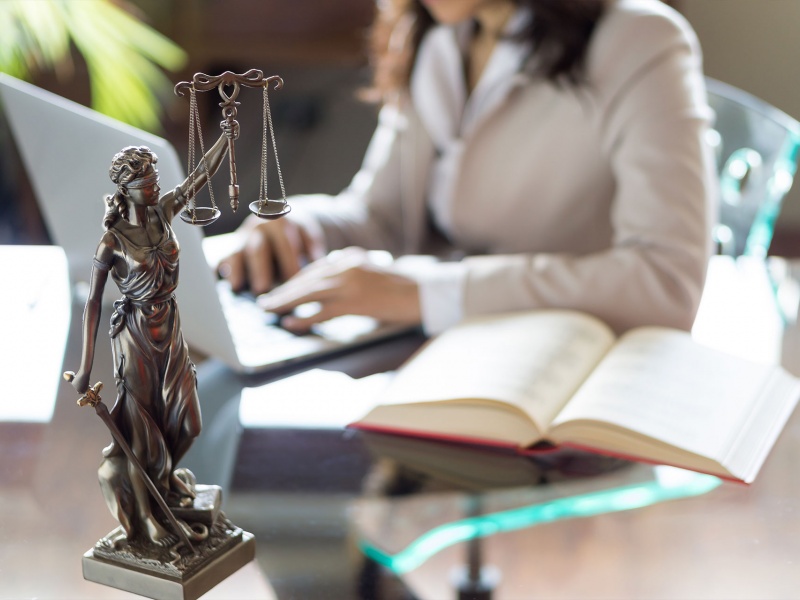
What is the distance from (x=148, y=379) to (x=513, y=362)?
1.33 feet

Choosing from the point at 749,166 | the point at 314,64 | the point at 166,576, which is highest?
the point at 166,576

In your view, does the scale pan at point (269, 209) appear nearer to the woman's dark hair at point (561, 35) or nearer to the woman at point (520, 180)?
the woman at point (520, 180)

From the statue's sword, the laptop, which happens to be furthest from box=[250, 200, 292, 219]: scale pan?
the laptop

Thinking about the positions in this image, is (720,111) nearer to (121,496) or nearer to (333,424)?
(333,424)

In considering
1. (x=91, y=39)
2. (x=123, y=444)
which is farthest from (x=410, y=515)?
(x=91, y=39)

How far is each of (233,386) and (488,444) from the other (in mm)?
278

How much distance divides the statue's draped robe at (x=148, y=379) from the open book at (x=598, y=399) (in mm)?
283

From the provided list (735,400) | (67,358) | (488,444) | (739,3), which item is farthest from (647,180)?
(739,3)

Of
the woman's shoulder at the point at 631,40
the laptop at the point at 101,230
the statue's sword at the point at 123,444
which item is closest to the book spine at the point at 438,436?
the laptop at the point at 101,230

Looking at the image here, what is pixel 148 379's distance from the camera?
0.59 m

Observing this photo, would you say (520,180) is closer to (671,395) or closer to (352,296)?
(352,296)

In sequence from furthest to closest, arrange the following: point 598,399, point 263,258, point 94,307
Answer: point 263,258
point 598,399
point 94,307

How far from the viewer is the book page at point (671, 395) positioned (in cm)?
80

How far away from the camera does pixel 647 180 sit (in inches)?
48.1
